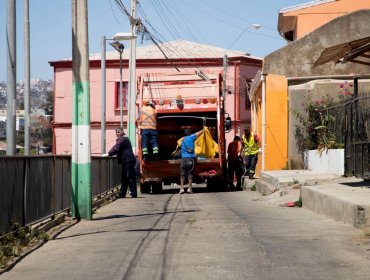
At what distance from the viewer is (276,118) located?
2372 cm

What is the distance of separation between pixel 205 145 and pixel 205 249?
40.6 feet

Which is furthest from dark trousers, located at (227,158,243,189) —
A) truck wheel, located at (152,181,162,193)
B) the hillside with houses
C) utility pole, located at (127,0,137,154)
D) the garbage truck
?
the hillside with houses

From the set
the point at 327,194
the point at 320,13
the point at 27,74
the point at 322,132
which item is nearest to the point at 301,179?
the point at 322,132

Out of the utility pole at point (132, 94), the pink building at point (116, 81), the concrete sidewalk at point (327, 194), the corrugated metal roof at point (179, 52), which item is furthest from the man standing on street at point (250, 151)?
the corrugated metal roof at point (179, 52)

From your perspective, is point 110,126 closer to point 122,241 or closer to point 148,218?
point 148,218

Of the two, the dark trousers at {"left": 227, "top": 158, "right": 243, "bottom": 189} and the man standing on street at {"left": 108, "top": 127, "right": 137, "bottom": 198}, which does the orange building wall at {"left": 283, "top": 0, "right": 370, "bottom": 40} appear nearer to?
the dark trousers at {"left": 227, "top": 158, "right": 243, "bottom": 189}

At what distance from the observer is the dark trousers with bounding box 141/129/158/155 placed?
20.4 meters

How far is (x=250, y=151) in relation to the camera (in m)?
24.0

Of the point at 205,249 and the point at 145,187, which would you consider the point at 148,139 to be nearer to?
the point at 145,187

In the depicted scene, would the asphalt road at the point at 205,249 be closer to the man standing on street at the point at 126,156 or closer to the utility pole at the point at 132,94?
the man standing on street at the point at 126,156

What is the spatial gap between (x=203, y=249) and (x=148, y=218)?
4258 millimetres

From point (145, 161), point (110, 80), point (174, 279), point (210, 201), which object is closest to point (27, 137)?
point (145, 161)

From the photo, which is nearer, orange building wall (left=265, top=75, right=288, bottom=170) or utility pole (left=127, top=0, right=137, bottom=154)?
orange building wall (left=265, top=75, right=288, bottom=170)

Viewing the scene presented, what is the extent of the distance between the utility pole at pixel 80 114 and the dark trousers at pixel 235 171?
35.0 ft
